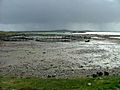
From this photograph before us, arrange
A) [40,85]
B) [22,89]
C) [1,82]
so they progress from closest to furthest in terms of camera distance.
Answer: [22,89], [40,85], [1,82]

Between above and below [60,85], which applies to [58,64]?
below

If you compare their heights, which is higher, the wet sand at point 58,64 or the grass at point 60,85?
the grass at point 60,85

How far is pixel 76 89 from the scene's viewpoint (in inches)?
782

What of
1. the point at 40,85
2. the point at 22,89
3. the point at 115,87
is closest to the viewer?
the point at 115,87

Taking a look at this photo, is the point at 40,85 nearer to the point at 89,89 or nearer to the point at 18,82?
the point at 18,82

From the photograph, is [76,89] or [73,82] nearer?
[76,89]

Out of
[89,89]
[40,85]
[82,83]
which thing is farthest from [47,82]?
[89,89]

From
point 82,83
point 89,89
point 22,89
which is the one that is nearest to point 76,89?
point 89,89

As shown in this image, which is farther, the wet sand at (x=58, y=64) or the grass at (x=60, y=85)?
the wet sand at (x=58, y=64)

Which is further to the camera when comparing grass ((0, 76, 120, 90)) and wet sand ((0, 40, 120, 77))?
wet sand ((0, 40, 120, 77))

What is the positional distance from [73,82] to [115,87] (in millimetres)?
4686

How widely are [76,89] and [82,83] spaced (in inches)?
103

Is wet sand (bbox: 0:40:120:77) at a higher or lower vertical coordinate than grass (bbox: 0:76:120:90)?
lower

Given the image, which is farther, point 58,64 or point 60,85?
point 58,64
